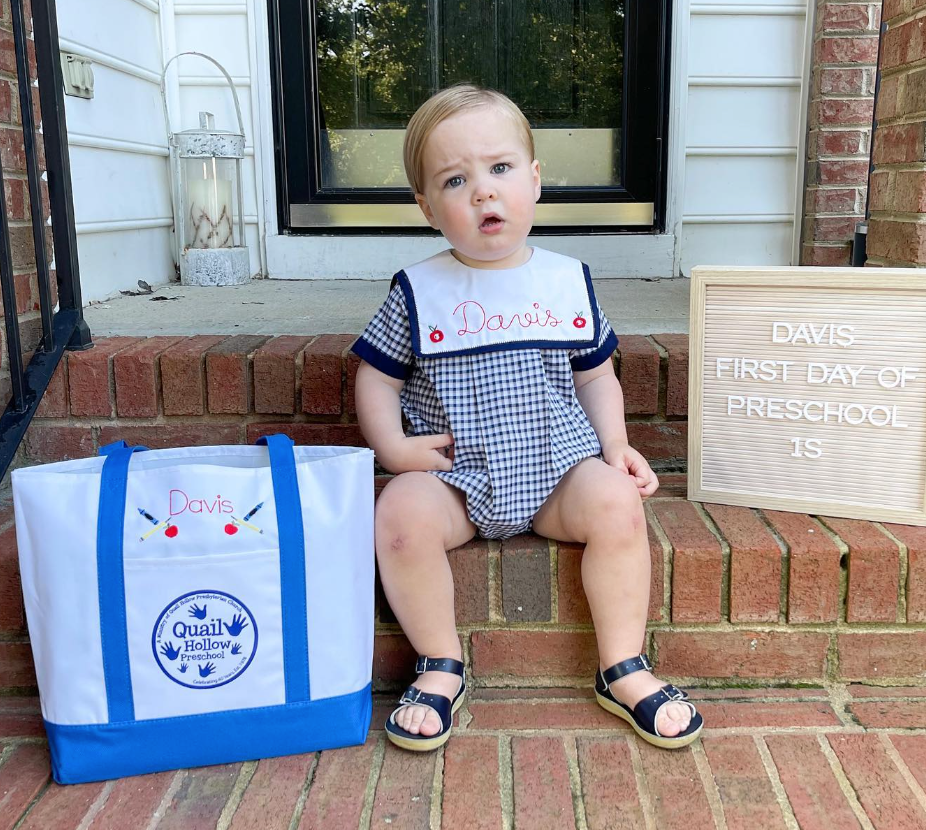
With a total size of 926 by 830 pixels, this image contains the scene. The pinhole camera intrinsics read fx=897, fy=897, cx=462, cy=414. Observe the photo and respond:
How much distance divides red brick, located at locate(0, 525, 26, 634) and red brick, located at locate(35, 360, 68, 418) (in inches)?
16.9

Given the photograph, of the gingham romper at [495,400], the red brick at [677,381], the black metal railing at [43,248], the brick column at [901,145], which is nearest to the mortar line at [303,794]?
the gingham romper at [495,400]

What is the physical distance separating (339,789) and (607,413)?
802mm

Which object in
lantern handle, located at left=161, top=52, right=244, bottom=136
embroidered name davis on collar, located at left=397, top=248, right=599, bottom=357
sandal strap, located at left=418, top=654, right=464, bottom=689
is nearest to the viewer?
sandal strap, located at left=418, top=654, right=464, bottom=689

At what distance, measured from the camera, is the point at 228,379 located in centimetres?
189

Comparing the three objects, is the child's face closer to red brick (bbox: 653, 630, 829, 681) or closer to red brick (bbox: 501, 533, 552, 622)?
red brick (bbox: 501, 533, 552, 622)

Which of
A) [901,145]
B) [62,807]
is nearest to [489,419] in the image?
[62,807]

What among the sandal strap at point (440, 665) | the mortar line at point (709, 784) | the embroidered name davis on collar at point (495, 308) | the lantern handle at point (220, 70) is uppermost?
the lantern handle at point (220, 70)

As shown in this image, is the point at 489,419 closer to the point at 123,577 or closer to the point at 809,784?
the point at 123,577

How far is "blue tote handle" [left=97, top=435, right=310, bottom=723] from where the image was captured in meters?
1.29

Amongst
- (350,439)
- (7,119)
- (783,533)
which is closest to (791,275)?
(783,533)

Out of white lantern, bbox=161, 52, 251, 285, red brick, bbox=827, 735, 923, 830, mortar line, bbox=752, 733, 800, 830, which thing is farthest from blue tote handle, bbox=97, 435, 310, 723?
white lantern, bbox=161, 52, 251, 285

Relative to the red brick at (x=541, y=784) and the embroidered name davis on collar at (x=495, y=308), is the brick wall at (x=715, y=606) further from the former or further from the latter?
the embroidered name davis on collar at (x=495, y=308)

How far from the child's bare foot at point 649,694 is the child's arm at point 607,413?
33 cm

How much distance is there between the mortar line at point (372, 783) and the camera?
1.25 m
